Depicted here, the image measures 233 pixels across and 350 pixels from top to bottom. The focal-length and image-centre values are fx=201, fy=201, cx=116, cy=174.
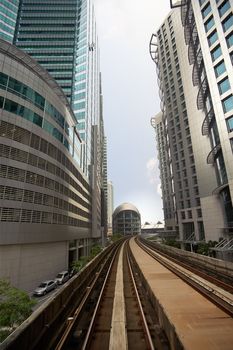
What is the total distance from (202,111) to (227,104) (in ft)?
60.1

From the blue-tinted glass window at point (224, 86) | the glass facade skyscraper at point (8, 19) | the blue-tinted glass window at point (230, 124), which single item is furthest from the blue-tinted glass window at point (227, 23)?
the glass facade skyscraper at point (8, 19)

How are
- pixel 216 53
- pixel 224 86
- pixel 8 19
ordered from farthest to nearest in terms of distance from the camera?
pixel 8 19 < pixel 216 53 < pixel 224 86

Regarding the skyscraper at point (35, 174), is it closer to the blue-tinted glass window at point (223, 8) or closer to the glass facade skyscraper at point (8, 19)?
the blue-tinted glass window at point (223, 8)

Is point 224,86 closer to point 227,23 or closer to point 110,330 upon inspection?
point 227,23

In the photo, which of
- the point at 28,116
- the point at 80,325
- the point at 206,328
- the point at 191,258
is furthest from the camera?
the point at 28,116

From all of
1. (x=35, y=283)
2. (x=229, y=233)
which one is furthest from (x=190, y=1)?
(x=35, y=283)

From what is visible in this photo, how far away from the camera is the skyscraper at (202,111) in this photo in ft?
103

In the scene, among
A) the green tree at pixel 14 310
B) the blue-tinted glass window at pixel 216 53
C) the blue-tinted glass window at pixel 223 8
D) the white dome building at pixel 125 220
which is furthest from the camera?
the white dome building at pixel 125 220

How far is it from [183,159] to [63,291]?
199 ft

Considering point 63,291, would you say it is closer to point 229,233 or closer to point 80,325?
point 80,325

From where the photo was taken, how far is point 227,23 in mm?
31266

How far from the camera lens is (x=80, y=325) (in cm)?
906

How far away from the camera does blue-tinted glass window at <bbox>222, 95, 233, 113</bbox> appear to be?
29.9 m

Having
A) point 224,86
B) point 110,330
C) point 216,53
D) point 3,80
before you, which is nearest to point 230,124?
point 224,86
